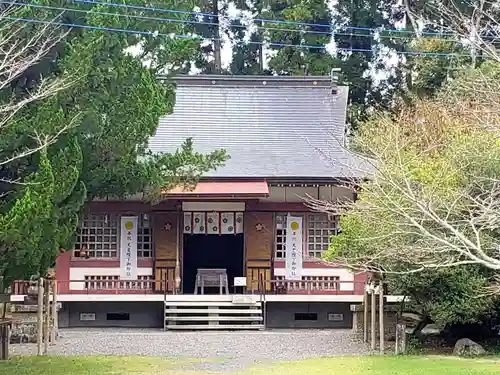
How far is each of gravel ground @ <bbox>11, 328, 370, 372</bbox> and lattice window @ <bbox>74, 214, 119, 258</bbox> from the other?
218cm

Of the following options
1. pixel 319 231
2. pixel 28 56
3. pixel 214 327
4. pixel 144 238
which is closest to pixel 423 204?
pixel 28 56

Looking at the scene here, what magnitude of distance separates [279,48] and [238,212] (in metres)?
13.6

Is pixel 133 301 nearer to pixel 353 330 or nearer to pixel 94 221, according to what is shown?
pixel 94 221

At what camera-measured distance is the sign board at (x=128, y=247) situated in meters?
19.6

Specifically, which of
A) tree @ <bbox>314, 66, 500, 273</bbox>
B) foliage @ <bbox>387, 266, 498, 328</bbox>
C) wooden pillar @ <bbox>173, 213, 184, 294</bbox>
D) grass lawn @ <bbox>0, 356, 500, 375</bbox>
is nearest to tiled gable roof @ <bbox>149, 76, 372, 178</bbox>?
wooden pillar @ <bbox>173, 213, 184, 294</bbox>

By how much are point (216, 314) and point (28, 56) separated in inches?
343

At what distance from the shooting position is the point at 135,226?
19.7m

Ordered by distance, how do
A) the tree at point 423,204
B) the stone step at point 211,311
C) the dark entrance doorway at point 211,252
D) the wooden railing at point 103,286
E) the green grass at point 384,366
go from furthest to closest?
the dark entrance doorway at point 211,252 < the wooden railing at point 103,286 < the stone step at point 211,311 < the green grass at point 384,366 < the tree at point 423,204

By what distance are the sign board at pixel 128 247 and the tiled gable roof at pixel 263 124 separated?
2142 mm

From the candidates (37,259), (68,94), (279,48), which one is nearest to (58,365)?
(37,259)

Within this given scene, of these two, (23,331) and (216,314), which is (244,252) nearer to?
(216,314)

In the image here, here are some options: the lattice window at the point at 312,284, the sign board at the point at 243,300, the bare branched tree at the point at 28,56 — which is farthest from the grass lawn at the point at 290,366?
the lattice window at the point at 312,284

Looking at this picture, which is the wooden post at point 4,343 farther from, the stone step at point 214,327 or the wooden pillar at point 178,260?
the wooden pillar at point 178,260

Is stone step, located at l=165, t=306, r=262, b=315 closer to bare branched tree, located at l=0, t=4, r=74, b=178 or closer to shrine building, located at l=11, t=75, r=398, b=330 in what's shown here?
shrine building, located at l=11, t=75, r=398, b=330
